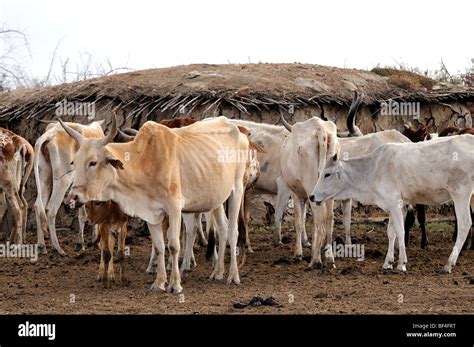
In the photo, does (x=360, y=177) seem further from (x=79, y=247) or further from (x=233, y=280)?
(x=79, y=247)

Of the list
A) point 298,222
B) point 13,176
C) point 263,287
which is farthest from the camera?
point 13,176

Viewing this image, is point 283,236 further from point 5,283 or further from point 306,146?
point 5,283

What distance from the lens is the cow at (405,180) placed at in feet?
38.6

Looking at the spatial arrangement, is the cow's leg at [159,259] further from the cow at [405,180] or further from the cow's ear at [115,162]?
the cow at [405,180]

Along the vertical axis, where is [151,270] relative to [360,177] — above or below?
below

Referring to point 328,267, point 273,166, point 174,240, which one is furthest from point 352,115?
point 174,240

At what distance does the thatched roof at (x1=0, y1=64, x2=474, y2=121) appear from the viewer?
17.4 m

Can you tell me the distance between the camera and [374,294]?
33.5ft

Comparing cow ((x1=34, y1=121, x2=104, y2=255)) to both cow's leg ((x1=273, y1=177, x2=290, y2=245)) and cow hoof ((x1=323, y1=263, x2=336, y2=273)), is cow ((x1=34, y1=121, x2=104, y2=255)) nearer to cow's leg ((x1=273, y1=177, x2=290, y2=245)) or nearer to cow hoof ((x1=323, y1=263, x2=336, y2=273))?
cow's leg ((x1=273, y1=177, x2=290, y2=245))

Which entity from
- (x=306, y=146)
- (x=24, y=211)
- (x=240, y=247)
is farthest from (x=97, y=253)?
(x=306, y=146)

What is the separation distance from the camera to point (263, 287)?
11.0m

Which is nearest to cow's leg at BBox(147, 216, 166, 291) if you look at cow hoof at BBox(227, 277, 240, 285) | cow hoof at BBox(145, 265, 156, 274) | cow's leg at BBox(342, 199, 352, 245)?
cow hoof at BBox(227, 277, 240, 285)

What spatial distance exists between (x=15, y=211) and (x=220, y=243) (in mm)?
4640

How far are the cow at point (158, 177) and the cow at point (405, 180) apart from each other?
177 centimetres
